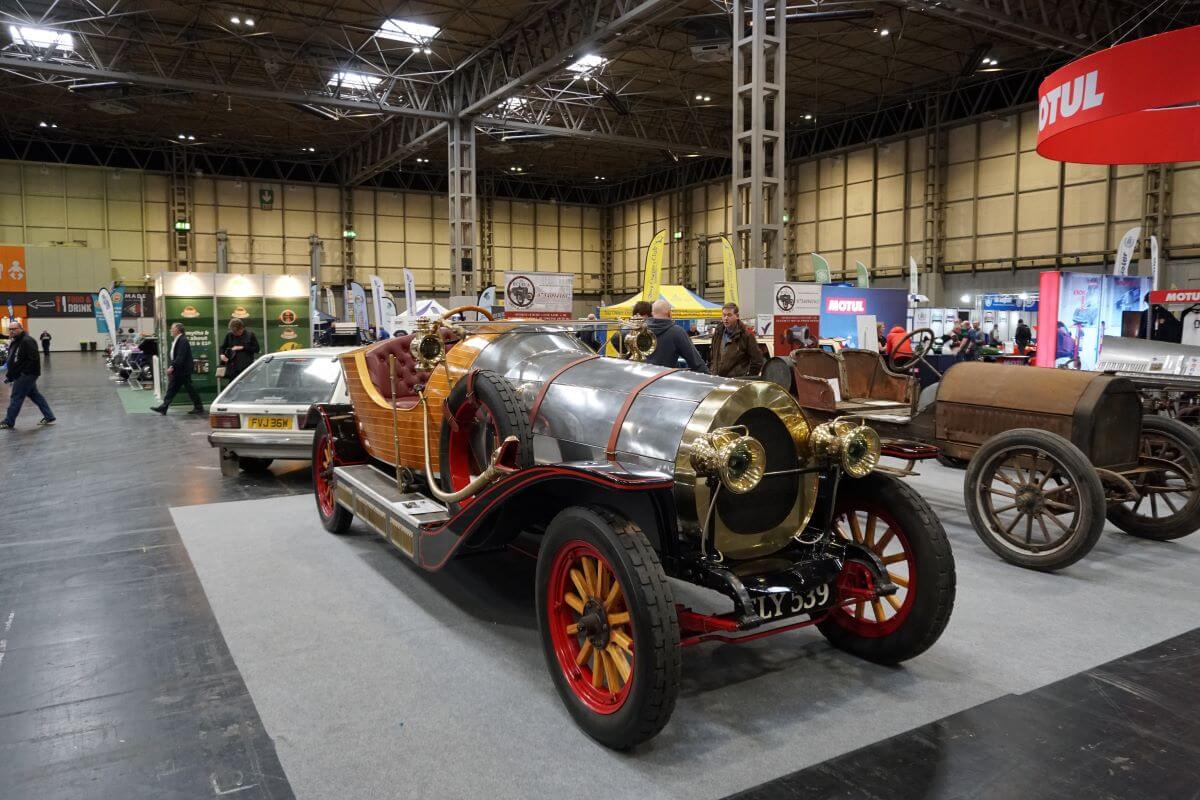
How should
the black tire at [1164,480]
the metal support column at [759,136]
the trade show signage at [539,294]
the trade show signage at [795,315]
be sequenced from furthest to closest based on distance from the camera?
the trade show signage at [539,294] → the metal support column at [759,136] → the trade show signage at [795,315] → the black tire at [1164,480]

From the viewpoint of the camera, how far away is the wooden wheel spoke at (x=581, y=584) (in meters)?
2.65

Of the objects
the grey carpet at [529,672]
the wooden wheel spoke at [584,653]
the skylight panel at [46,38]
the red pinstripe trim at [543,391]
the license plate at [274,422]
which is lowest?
the grey carpet at [529,672]

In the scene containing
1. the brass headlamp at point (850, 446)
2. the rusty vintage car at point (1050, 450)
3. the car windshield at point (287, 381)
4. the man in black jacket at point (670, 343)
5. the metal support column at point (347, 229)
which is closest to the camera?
the brass headlamp at point (850, 446)

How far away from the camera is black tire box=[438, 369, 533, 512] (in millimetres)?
3389

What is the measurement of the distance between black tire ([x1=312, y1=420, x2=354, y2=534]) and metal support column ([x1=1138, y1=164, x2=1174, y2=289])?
18.7 meters

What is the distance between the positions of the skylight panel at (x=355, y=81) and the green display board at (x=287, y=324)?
6.97 meters

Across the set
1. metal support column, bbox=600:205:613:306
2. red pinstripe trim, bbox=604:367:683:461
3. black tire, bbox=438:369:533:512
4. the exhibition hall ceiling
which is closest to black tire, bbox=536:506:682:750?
red pinstripe trim, bbox=604:367:683:461

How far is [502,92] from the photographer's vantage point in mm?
16672

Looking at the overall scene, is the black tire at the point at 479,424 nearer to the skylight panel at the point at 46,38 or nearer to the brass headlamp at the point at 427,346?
the brass headlamp at the point at 427,346

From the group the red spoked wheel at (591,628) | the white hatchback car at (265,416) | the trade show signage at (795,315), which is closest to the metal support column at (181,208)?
the white hatchback car at (265,416)

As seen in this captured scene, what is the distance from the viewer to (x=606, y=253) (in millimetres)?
35031

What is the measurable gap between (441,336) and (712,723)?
2613 mm

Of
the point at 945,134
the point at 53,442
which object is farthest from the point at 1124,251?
the point at 53,442

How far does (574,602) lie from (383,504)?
1.65 meters
